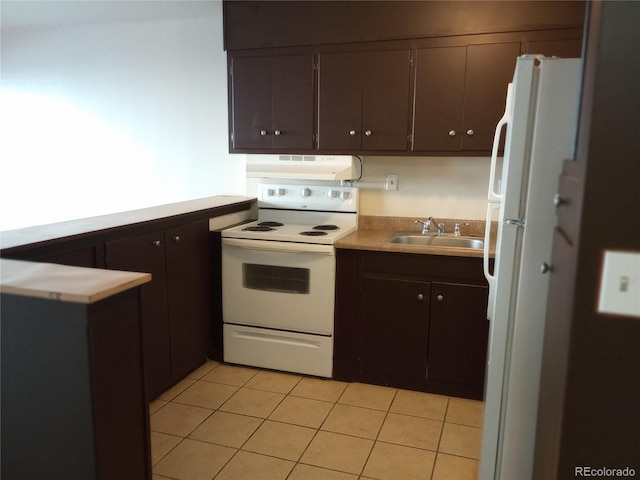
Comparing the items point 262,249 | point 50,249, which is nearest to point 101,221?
point 50,249

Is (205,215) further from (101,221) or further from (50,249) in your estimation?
(50,249)

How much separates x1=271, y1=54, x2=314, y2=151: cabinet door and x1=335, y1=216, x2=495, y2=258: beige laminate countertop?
2.19 feet

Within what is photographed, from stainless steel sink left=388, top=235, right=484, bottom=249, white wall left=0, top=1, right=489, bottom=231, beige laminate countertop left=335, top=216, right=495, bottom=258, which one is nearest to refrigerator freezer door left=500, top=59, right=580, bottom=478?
beige laminate countertop left=335, top=216, right=495, bottom=258

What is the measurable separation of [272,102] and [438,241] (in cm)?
139

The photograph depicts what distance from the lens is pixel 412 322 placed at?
2.87 metres

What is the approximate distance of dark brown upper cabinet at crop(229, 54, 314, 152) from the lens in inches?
124

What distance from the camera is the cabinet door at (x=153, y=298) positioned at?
2451 mm

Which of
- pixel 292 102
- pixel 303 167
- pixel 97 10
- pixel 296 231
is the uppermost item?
pixel 97 10

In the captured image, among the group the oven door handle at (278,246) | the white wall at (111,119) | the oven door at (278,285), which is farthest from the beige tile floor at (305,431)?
the white wall at (111,119)

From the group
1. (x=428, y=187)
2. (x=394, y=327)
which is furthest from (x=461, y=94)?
(x=394, y=327)

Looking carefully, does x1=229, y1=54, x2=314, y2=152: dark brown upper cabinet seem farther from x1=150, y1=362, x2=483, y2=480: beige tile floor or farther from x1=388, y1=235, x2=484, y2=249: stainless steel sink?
x1=150, y1=362, x2=483, y2=480: beige tile floor

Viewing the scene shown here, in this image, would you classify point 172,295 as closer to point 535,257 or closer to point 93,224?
point 93,224

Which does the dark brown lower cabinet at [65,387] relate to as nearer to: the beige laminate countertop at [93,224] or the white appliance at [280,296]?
the beige laminate countertop at [93,224]

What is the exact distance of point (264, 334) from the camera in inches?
123
